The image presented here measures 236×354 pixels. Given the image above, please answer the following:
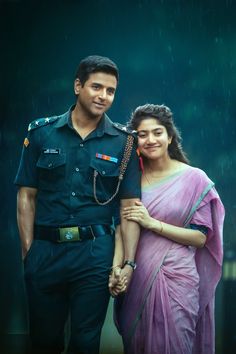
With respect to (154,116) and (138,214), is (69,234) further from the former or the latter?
(154,116)

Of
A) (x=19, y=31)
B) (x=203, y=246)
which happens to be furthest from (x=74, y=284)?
(x=19, y=31)

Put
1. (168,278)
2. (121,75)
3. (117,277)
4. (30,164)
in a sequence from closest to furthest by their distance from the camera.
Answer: (117,277)
(30,164)
(168,278)
(121,75)

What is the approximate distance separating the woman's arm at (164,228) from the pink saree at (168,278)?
5 centimetres

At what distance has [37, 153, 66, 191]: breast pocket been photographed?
2965mm

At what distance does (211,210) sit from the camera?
332 centimetres

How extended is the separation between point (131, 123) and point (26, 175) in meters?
0.65

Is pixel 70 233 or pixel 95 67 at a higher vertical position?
pixel 95 67

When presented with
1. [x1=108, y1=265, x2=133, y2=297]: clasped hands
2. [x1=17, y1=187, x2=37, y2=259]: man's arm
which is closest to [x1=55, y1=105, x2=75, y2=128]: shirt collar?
[x1=17, y1=187, x2=37, y2=259]: man's arm

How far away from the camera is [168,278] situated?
10.3ft

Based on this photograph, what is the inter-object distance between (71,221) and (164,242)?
54 centimetres

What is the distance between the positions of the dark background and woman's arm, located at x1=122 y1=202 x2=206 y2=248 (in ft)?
5.92

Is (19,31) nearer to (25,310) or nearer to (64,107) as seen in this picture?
(64,107)

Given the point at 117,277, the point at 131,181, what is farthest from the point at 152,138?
the point at 117,277

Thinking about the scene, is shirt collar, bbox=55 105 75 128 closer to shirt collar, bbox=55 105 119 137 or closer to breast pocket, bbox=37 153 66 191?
shirt collar, bbox=55 105 119 137
